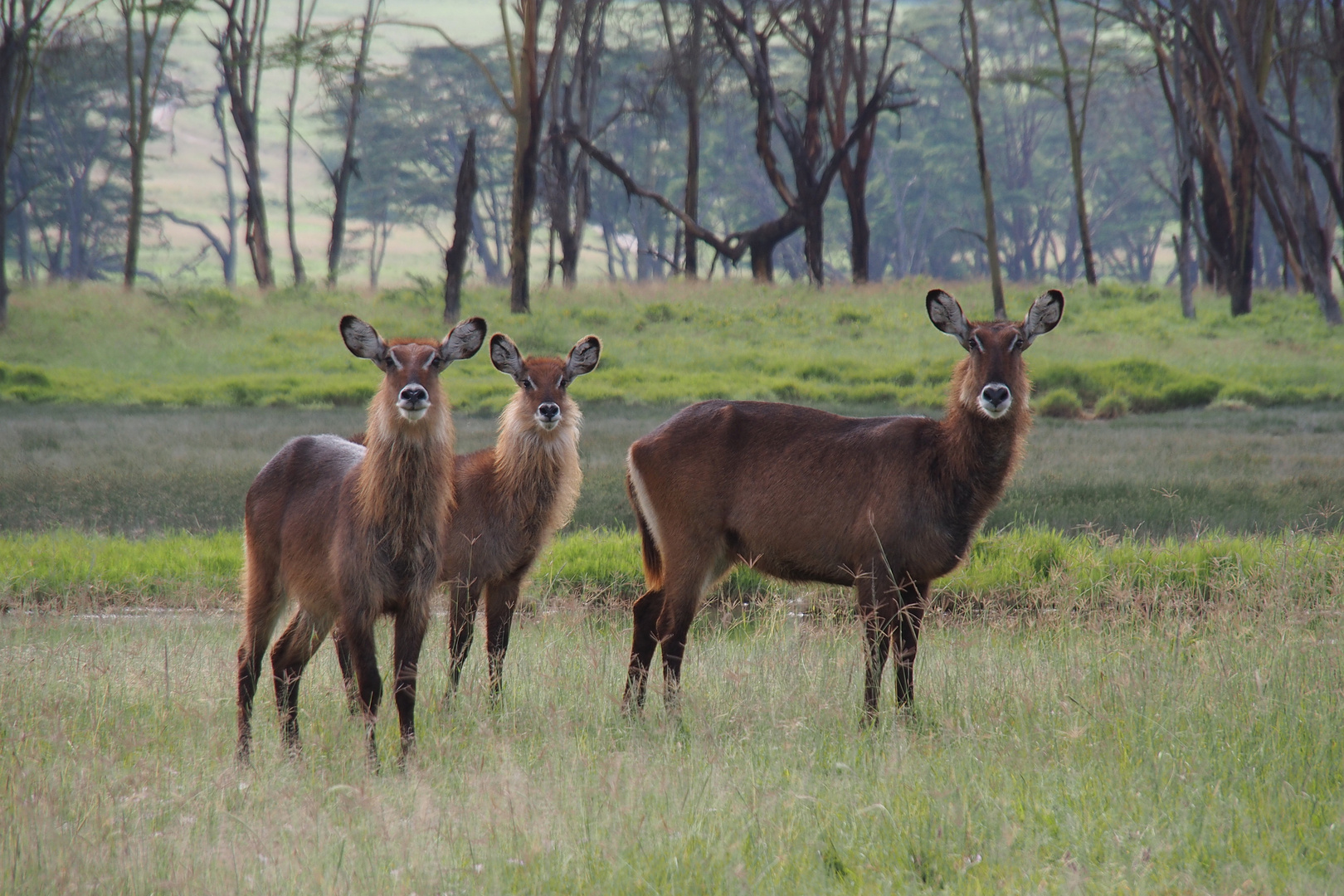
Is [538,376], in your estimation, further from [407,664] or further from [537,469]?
[407,664]

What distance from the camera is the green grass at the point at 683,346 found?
607 inches

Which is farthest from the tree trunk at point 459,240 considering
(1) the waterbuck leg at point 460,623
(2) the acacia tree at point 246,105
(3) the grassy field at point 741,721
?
(1) the waterbuck leg at point 460,623

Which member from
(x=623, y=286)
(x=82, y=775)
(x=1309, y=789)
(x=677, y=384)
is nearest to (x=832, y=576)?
(x=1309, y=789)

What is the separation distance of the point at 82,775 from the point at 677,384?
490 inches

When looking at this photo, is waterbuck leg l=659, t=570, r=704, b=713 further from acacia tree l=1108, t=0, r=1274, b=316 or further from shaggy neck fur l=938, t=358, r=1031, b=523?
acacia tree l=1108, t=0, r=1274, b=316

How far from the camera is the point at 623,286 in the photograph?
23.7 metres

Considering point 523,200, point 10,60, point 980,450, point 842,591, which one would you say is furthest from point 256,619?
point 10,60

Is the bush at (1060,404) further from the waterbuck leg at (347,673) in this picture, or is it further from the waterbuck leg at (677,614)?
the waterbuck leg at (347,673)

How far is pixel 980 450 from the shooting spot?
4641 millimetres

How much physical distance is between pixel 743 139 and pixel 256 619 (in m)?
40.8

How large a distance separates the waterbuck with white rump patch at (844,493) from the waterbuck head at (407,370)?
101cm

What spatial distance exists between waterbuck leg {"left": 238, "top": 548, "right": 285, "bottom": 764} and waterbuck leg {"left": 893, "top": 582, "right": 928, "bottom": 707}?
230 cm

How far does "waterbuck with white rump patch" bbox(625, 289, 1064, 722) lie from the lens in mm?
4559

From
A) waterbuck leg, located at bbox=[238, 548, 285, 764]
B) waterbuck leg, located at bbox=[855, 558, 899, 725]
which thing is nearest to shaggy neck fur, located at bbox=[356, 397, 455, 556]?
waterbuck leg, located at bbox=[238, 548, 285, 764]
